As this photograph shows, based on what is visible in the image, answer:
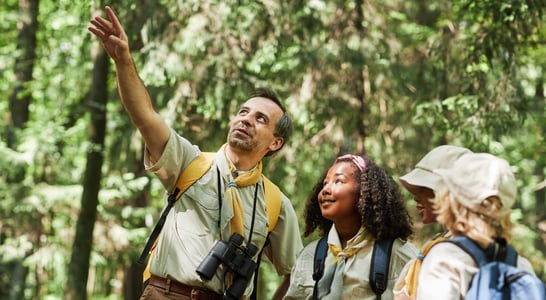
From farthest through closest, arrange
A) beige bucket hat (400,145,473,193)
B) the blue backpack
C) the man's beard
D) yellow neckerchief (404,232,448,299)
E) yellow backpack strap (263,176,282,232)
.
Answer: yellow backpack strap (263,176,282,232) < the man's beard < beige bucket hat (400,145,473,193) < yellow neckerchief (404,232,448,299) < the blue backpack

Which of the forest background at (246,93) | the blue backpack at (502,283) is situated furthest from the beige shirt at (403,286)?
the forest background at (246,93)

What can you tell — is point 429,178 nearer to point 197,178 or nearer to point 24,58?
point 197,178

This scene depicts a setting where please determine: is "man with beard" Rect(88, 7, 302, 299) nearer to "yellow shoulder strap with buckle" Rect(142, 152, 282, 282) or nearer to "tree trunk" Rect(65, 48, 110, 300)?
"yellow shoulder strap with buckle" Rect(142, 152, 282, 282)

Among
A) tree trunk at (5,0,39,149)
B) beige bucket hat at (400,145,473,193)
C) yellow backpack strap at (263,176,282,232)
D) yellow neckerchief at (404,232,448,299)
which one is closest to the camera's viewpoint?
yellow neckerchief at (404,232,448,299)

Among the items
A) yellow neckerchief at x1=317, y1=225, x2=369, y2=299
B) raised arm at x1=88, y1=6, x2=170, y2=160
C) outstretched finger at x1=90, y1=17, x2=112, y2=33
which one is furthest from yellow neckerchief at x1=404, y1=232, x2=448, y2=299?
outstretched finger at x1=90, y1=17, x2=112, y2=33

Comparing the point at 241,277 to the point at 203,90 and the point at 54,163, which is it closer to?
the point at 203,90

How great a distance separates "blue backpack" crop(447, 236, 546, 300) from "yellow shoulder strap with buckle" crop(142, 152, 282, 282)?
2.00 meters

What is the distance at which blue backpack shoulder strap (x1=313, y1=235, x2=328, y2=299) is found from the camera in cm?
424

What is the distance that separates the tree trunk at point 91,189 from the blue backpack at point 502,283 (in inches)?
368

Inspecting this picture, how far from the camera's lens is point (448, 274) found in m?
Answer: 2.91

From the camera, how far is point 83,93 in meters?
14.8

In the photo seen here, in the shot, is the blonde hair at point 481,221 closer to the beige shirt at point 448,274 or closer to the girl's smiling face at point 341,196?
the beige shirt at point 448,274

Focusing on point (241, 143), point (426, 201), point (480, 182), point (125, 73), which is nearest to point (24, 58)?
point (241, 143)

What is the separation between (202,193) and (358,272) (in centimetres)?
105
